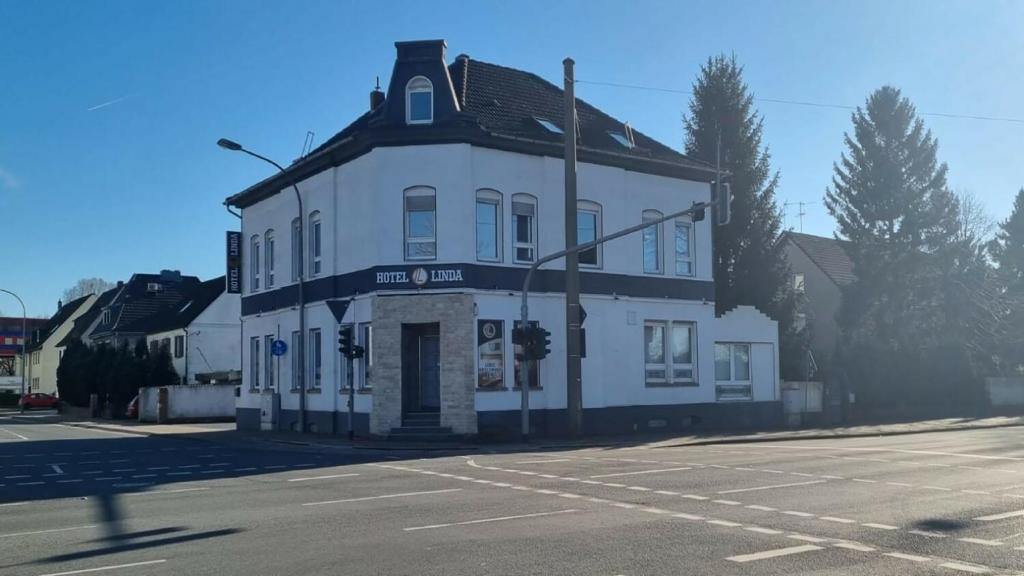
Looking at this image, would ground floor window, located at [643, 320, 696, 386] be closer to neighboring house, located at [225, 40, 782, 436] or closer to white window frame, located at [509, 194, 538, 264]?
neighboring house, located at [225, 40, 782, 436]

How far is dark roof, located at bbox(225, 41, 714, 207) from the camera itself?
26328mm

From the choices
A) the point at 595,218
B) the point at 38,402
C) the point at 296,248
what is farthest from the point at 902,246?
the point at 38,402

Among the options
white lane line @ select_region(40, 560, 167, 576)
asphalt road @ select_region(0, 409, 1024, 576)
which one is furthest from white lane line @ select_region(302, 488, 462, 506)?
white lane line @ select_region(40, 560, 167, 576)

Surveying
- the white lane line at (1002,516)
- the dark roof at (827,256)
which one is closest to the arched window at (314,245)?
the white lane line at (1002,516)

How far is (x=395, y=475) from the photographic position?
1680 centimetres

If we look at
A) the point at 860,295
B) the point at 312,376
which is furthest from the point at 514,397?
the point at 860,295

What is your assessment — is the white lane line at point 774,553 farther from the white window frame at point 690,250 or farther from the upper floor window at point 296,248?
the upper floor window at point 296,248

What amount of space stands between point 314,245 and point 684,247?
12.1m

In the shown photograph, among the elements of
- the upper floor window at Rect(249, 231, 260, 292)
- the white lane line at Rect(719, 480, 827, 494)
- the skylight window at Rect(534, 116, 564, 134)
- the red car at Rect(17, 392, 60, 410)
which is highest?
the skylight window at Rect(534, 116, 564, 134)

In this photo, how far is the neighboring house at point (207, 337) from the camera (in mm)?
53844

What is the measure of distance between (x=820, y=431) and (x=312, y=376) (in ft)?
52.1

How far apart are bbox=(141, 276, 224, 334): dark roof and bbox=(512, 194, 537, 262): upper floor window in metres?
32.0

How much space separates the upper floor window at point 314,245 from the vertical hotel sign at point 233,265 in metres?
6.04

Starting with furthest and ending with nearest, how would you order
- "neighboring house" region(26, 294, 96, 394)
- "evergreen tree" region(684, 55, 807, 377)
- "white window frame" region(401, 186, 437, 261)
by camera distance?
"neighboring house" region(26, 294, 96, 394) < "evergreen tree" region(684, 55, 807, 377) < "white window frame" region(401, 186, 437, 261)
